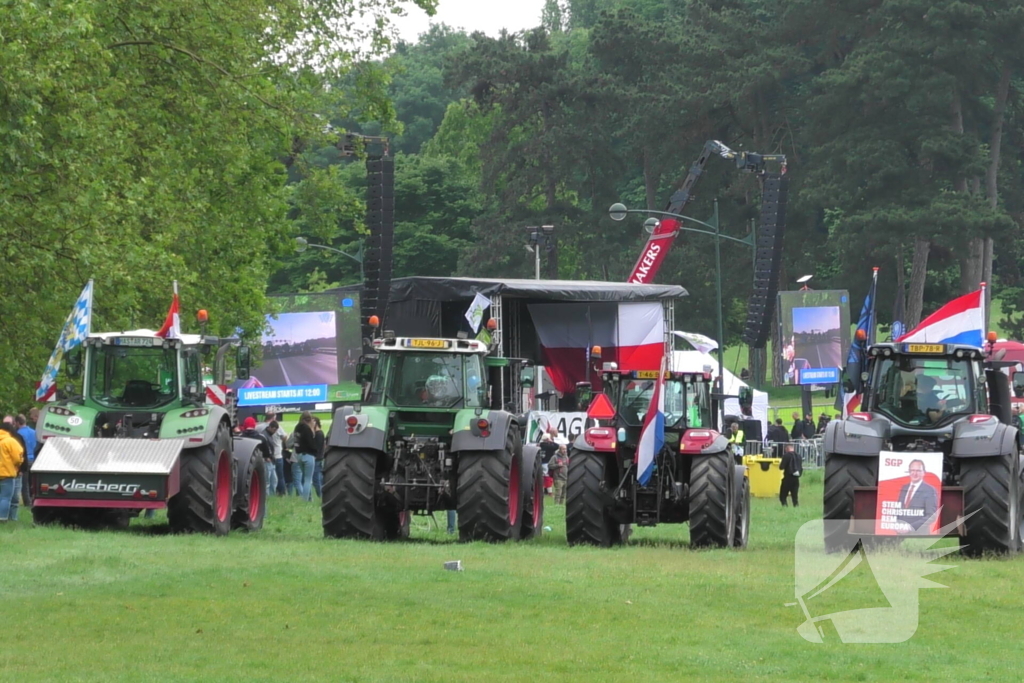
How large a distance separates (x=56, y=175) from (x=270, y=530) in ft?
17.7

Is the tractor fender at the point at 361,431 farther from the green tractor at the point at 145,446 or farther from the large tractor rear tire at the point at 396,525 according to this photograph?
the green tractor at the point at 145,446

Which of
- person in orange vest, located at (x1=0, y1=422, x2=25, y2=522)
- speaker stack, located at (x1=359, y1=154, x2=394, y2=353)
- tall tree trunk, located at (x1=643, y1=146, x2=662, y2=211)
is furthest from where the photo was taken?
tall tree trunk, located at (x1=643, y1=146, x2=662, y2=211)

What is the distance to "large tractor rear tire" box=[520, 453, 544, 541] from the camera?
20703 millimetres

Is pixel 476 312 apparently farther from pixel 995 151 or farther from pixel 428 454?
pixel 995 151

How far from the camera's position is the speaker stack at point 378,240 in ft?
120

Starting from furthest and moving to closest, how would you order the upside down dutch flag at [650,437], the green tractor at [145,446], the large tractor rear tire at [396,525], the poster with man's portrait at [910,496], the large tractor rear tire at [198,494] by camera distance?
the large tractor rear tire at [396,525] → the large tractor rear tire at [198,494] → the green tractor at [145,446] → the upside down dutch flag at [650,437] → the poster with man's portrait at [910,496]

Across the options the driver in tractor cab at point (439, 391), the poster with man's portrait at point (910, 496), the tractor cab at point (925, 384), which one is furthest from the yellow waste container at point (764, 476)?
the poster with man's portrait at point (910, 496)

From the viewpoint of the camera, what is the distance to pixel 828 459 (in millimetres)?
18484

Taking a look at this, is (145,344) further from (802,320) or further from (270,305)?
(802,320)

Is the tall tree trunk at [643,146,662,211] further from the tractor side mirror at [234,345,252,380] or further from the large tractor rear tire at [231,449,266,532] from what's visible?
the tractor side mirror at [234,345,252,380]

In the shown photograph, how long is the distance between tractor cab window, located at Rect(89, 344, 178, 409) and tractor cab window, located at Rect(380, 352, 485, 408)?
271cm

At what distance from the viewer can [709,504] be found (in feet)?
61.6

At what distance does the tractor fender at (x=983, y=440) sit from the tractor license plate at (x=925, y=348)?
1.09 m

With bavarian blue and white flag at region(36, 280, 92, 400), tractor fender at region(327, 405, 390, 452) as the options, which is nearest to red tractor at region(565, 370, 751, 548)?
tractor fender at region(327, 405, 390, 452)
